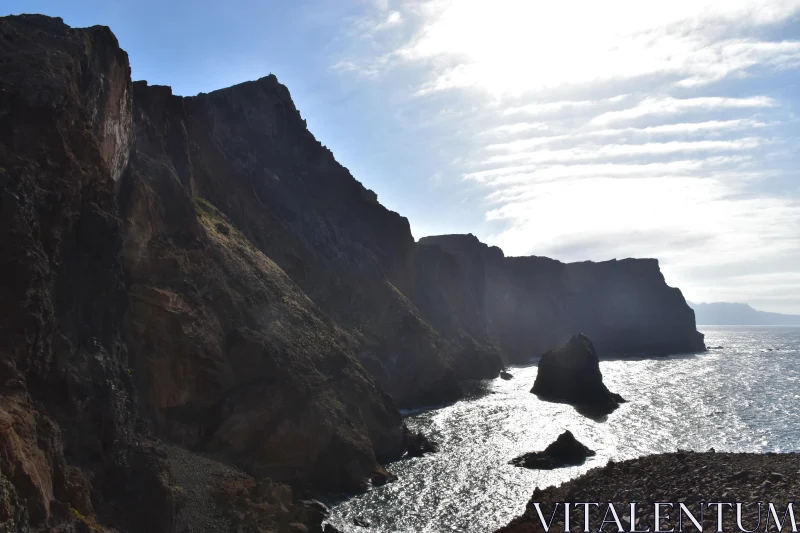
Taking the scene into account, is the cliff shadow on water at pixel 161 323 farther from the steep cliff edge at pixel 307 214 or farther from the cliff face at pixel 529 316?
the cliff face at pixel 529 316

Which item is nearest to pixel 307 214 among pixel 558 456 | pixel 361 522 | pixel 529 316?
pixel 558 456

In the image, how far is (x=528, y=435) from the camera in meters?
59.6

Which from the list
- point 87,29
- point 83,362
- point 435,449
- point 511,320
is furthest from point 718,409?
point 511,320

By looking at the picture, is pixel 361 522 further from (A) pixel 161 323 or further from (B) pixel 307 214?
(B) pixel 307 214

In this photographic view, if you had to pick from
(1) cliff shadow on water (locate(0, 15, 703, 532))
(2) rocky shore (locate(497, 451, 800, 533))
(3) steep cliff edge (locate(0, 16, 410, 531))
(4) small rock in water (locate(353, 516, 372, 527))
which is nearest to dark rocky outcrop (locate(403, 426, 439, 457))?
(3) steep cliff edge (locate(0, 16, 410, 531))

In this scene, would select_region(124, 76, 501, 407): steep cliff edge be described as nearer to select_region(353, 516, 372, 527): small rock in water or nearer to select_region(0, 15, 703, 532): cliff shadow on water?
select_region(0, 15, 703, 532): cliff shadow on water

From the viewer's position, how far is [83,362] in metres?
26.6

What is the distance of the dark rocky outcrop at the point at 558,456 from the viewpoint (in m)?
47.7

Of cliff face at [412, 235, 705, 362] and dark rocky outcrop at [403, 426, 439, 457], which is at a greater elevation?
cliff face at [412, 235, 705, 362]

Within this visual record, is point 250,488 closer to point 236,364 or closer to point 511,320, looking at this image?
point 236,364

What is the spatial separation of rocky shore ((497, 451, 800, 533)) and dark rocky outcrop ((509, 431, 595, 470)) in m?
9.64

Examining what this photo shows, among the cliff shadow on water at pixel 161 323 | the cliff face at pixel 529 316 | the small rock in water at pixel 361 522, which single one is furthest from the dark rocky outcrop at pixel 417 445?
the cliff face at pixel 529 316

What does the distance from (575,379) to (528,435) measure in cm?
2896

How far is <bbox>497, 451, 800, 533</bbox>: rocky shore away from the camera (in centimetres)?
2627
